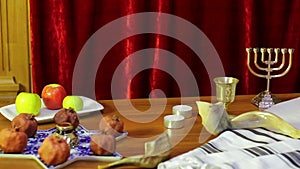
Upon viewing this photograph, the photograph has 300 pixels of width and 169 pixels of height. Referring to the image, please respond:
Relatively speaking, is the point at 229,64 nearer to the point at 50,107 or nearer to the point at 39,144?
the point at 50,107

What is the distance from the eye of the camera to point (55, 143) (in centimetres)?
136

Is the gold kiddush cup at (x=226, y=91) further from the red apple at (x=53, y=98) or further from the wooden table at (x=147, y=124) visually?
the red apple at (x=53, y=98)

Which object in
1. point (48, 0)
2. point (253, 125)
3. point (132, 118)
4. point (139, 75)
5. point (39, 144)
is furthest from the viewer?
point (139, 75)

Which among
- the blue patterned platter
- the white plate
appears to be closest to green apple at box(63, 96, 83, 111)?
the white plate

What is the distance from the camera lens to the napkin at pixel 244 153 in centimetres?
133

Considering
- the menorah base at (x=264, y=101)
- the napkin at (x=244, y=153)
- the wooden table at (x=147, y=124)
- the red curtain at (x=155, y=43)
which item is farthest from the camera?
the red curtain at (x=155, y=43)

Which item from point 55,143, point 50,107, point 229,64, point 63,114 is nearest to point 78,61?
point 229,64

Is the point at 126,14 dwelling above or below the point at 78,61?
above

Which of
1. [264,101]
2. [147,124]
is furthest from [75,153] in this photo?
[264,101]

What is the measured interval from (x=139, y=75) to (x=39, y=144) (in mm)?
1328

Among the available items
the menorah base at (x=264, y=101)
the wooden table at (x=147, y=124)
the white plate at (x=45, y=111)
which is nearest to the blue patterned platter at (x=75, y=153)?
the wooden table at (x=147, y=124)

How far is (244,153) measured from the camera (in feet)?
4.62

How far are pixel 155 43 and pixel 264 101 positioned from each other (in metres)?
0.93

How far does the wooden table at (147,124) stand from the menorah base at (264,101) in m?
0.02
